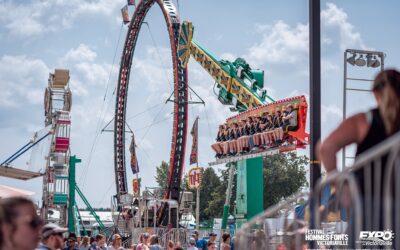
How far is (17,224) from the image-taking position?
13.6 ft

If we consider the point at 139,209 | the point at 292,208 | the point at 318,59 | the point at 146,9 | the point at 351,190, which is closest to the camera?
the point at 351,190

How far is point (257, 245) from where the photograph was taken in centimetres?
530

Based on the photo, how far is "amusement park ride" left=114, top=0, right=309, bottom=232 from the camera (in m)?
33.7

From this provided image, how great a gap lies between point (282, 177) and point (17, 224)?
86757mm

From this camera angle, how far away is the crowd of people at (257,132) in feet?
97.7

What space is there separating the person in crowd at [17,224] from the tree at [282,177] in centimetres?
8423

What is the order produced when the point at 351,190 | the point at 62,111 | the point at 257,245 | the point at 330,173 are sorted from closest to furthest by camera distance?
the point at 351,190
the point at 330,173
the point at 257,245
the point at 62,111

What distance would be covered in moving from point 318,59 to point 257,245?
17.4ft

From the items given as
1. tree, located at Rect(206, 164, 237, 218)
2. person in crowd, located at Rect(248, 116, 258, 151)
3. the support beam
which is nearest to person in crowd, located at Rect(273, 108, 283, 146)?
person in crowd, located at Rect(248, 116, 258, 151)

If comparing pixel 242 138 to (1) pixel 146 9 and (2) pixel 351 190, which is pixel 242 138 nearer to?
(1) pixel 146 9

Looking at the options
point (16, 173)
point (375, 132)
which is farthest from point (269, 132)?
point (375, 132)

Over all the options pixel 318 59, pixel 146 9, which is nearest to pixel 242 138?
pixel 146 9

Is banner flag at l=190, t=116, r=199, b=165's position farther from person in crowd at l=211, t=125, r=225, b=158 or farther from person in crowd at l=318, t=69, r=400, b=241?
person in crowd at l=318, t=69, r=400, b=241

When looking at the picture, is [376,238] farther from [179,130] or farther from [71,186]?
[179,130]
